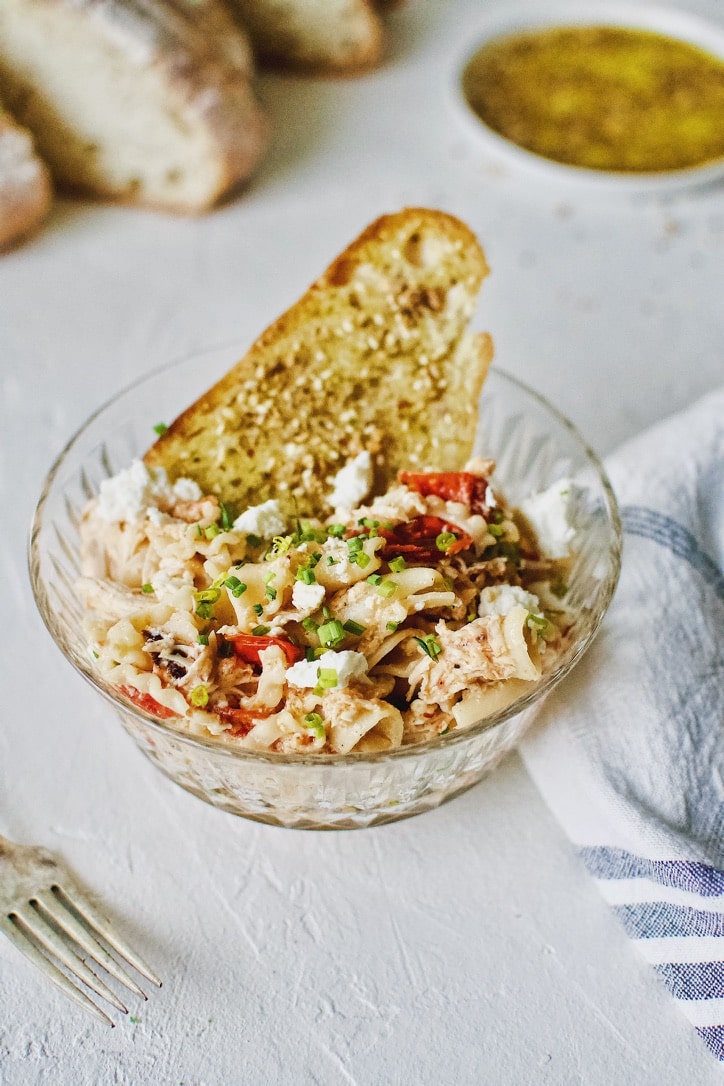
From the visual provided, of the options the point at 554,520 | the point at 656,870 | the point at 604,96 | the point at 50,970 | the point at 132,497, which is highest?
the point at 132,497

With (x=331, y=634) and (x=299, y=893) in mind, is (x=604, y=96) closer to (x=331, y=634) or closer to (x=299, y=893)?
A: (x=331, y=634)

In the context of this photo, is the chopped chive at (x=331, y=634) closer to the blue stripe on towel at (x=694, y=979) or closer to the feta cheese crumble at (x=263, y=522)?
the feta cheese crumble at (x=263, y=522)

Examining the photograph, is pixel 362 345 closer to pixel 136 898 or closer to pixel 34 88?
pixel 136 898

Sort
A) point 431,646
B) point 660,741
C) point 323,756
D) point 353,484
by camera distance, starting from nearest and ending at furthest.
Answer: point 323,756
point 431,646
point 660,741
point 353,484

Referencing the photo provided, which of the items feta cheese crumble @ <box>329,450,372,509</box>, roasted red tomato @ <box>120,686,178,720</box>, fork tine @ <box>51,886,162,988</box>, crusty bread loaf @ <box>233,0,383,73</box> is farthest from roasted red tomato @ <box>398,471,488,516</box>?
crusty bread loaf @ <box>233,0,383,73</box>

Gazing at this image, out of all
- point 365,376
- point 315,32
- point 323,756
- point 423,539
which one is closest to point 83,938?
point 323,756

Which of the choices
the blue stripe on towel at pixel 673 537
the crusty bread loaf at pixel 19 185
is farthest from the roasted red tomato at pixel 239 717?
the crusty bread loaf at pixel 19 185
